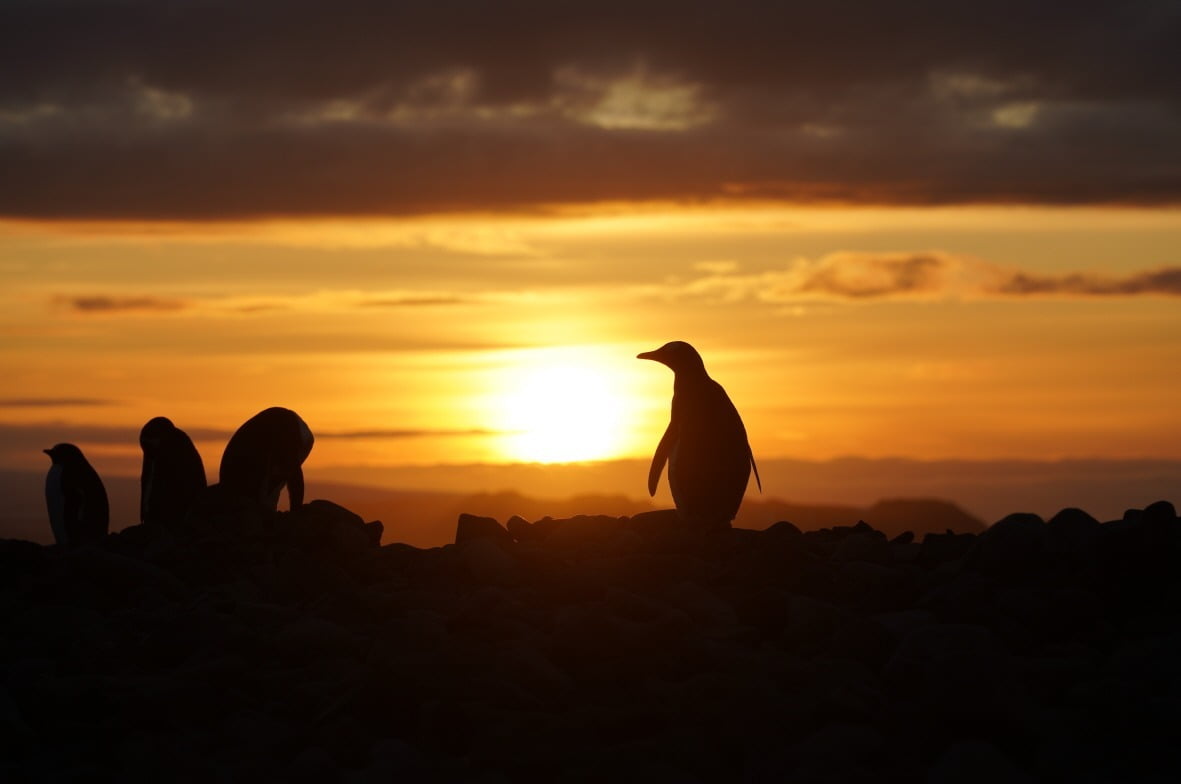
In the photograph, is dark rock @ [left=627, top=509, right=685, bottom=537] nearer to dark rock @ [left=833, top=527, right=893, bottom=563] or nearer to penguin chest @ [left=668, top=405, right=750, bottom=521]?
penguin chest @ [left=668, top=405, right=750, bottom=521]

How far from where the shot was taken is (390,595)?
27.2ft

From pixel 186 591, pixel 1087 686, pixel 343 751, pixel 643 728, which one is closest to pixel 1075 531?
pixel 1087 686

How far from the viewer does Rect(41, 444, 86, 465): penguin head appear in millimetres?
14930

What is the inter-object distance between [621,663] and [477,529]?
11.9ft

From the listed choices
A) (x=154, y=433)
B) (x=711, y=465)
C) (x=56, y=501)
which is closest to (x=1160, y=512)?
(x=711, y=465)

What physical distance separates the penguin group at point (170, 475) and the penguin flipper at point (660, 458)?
421 cm

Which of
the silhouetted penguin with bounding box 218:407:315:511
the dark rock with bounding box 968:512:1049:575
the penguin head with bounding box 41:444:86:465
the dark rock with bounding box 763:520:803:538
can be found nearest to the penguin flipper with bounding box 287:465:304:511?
the silhouetted penguin with bounding box 218:407:315:511

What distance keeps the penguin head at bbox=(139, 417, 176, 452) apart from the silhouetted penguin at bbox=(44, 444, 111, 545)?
65 cm

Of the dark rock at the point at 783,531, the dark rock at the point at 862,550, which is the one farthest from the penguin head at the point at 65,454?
the dark rock at the point at 862,550

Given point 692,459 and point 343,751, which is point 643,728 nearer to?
point 343,751

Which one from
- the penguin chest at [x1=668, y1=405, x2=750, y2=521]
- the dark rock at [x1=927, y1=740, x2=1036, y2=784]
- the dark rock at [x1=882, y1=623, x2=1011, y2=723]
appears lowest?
the dark rock at [x1=927, y1=740, x2=1036, y2=784]

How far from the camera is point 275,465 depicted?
15.4 m

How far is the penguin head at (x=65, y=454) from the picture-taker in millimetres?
14930

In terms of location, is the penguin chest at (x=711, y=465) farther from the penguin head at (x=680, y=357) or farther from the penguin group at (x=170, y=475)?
the penguin group at (x=170, y=475)
